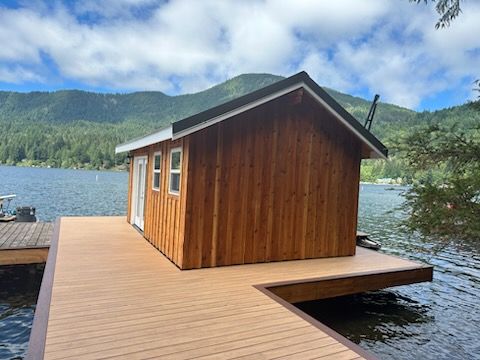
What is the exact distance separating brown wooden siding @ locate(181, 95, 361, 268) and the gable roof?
277 millimetres

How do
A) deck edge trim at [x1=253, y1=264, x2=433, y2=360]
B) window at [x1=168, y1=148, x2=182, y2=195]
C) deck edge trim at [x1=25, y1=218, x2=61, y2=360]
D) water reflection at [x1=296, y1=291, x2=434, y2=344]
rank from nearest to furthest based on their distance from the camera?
deck edge trim at [x1=25, y1=218, x2=61, y2=360] < deck edge trim at [x1=253, y1=264, x2=433, y2=360] < water reflection at [x1=296, y1=291, x2=434, y2=344] < window at [x1=168, y1=148, x2=182, y2=195]

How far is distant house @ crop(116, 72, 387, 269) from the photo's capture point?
531 cm

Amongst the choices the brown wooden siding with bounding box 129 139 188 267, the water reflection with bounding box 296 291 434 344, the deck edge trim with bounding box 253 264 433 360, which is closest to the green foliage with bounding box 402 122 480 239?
the deck edge trim with bounding box 253 264 433 360

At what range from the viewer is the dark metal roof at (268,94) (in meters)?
4.83

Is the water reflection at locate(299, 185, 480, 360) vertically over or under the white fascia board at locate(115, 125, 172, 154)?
under

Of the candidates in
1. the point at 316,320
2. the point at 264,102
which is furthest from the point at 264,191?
the point at 316,320

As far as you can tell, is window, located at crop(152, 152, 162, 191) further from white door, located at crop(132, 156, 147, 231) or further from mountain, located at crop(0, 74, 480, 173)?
mountain, located at crop(0, 74, 480, 173)

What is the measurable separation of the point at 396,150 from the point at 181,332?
3.33 metres

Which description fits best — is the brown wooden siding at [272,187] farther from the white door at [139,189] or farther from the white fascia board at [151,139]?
the white door at [139,189]

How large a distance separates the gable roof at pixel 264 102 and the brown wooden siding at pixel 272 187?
10.9 inches

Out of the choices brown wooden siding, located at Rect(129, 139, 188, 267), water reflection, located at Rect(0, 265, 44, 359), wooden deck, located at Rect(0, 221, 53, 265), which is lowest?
water reflection, located at Rect(0, 265, 44, 359)

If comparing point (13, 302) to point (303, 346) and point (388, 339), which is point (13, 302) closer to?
point (303, 346)

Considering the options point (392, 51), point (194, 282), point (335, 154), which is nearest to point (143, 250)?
point (194, 282)

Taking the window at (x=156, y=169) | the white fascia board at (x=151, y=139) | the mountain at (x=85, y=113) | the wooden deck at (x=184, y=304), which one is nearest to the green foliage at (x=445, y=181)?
the wooden deck at (x=184, y=304)
